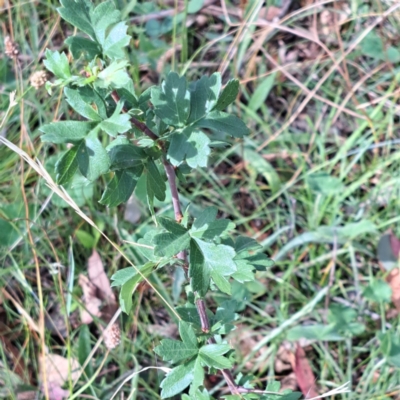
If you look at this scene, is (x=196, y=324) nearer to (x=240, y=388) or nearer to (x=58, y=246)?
(x=240, y=388)

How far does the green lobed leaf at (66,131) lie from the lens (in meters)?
→ 0.76

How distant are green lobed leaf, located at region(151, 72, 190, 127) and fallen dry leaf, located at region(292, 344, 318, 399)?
3.50 ft

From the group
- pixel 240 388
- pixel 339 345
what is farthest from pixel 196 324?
pixel 339 345

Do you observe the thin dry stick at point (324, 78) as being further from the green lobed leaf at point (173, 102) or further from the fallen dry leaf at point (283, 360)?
the green lobed leaf at point (173, 102)

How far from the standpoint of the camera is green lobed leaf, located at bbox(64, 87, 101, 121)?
30.5 inches

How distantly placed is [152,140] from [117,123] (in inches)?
4.0

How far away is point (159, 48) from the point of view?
2.01 meters

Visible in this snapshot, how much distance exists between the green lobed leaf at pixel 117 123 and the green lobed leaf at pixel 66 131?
0.03 metres

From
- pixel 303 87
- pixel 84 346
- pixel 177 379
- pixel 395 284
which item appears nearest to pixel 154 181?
pixel 177 379

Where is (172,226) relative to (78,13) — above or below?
below

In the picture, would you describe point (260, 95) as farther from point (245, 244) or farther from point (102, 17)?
point (102, 17)

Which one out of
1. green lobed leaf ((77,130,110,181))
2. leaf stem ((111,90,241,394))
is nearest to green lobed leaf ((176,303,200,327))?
leaf stem ((111,90,241,394))

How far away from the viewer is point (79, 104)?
78 cm

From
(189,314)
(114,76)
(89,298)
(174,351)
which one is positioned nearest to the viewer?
(114,76)
